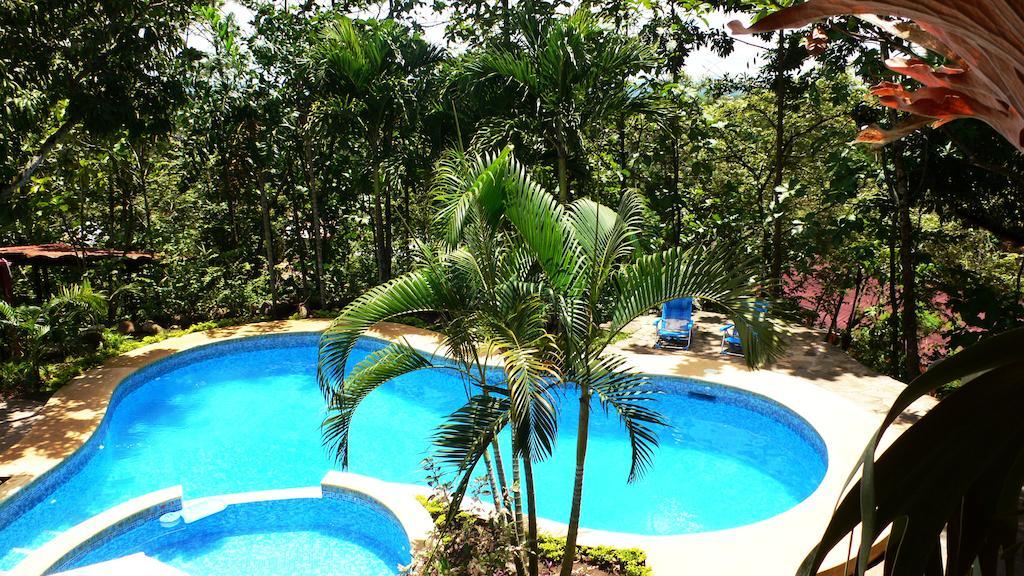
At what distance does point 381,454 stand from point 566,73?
18.0ft

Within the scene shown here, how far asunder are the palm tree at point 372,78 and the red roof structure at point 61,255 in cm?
398

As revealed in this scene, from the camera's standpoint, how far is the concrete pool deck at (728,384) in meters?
4.91

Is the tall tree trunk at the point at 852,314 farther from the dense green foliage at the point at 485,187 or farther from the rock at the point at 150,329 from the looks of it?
the rock at the point at 150,329

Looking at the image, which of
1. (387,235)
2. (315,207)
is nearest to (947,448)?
(387,235)

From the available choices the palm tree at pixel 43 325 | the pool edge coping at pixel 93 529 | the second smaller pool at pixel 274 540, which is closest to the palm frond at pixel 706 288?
the second smaller pool at pixel 274 540

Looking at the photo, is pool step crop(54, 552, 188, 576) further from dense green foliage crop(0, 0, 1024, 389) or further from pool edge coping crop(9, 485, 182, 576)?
dense green foliage crop(0, 0, 1024, 389)

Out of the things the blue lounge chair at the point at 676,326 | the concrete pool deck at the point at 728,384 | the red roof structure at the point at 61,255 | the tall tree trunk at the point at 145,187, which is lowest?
the concrete pool deck at the point at 728,384

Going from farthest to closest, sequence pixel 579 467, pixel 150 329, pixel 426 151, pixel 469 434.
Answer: pixel 426 151
pixel 150 329
pixel 579 467
pixel 469 434

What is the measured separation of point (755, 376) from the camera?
28.5 ft

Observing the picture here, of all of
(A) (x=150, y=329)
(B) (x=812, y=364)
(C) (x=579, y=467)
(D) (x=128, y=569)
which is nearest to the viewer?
(C) (x=579, y=467)

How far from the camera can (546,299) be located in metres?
3.87

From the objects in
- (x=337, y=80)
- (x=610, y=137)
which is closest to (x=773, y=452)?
(x=610, y=137)

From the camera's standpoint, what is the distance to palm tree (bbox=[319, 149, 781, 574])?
3461 millimetres

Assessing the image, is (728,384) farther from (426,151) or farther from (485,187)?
(426,151)
